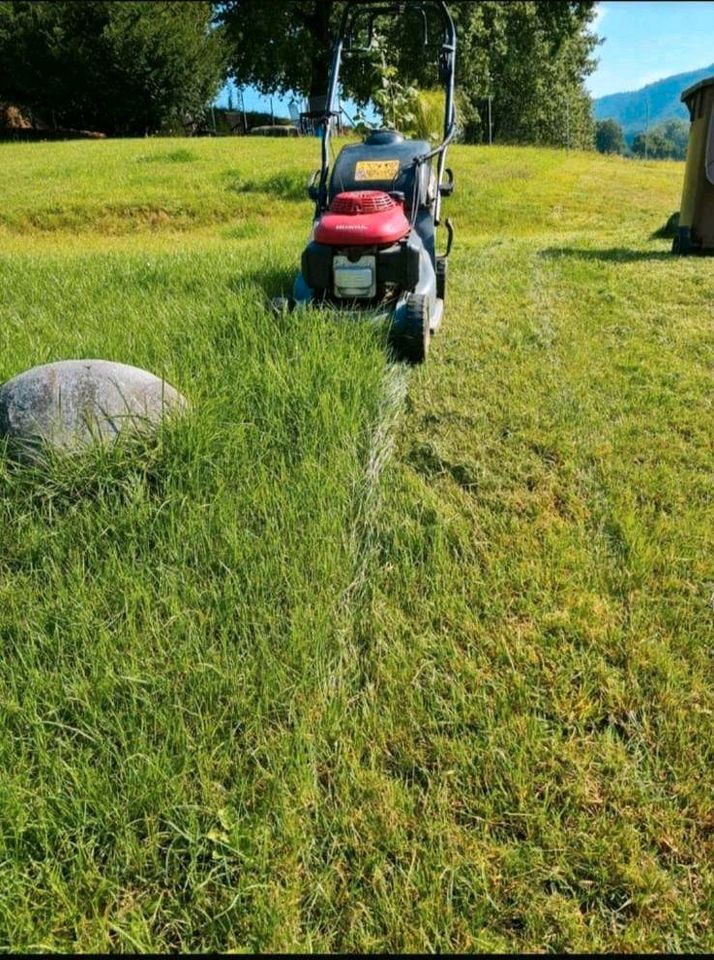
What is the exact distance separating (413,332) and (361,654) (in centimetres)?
185

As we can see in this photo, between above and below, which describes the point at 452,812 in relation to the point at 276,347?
below

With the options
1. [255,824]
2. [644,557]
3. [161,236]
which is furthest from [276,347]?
[161,236]

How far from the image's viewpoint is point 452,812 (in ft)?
4.25

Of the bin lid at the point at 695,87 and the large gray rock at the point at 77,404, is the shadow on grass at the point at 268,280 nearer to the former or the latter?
the large gray rock at the point at 77,404

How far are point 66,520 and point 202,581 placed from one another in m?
0.51

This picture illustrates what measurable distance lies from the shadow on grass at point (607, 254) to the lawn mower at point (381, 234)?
1.91 m

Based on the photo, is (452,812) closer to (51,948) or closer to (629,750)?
(629,750)

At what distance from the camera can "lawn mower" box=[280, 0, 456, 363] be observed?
10.3ft

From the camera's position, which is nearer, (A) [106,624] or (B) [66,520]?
(A) [106,624]

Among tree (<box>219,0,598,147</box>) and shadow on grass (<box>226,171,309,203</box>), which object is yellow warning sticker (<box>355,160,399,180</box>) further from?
tree (<box>219,0,598,147</box>)

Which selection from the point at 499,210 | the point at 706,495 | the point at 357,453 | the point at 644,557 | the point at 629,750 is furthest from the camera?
the point at 499,210

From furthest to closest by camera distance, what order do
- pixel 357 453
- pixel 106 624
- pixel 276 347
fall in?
pixel 276 347 < pixel 357 453 < pixel 106 624

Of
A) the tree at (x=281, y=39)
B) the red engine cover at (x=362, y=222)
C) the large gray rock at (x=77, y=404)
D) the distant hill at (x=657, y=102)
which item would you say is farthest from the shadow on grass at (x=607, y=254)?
the tree at (x=281, y=39)

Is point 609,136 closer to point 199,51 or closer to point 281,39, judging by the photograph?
point 281,39
